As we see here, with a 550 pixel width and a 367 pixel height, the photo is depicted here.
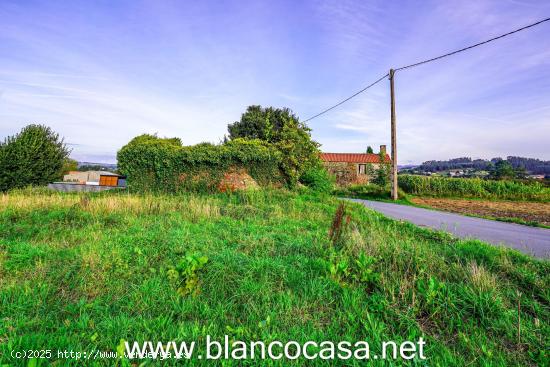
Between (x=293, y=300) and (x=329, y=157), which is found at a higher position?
(x=329, y=157)

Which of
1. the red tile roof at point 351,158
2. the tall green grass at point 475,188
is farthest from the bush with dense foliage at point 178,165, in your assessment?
the red tile roof at point 351,158

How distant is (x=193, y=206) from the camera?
344 inches

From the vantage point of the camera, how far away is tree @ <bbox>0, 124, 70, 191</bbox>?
814 inches

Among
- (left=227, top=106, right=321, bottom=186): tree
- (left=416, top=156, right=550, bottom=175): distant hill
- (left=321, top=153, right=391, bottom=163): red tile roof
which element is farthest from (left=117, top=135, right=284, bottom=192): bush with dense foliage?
(left=416, top=156, right=550, bottom=175): distant hill

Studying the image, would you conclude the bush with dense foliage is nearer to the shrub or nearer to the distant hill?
the shrub

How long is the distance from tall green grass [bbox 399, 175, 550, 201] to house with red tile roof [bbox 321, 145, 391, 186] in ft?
26.3

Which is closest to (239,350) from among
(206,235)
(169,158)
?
(206,235)

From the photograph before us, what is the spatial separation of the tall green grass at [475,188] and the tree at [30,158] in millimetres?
32404

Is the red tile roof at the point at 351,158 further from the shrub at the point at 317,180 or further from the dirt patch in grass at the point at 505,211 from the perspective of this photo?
the dirt patch in grass at the point at 505,211

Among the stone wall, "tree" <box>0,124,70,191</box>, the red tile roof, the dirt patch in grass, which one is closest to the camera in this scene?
the dirt patch in grass

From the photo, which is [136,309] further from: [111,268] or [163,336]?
[111,268]

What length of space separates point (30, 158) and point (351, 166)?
32.8 meters

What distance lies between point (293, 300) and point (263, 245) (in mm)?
2046

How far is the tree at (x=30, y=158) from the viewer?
2067 centimetres
